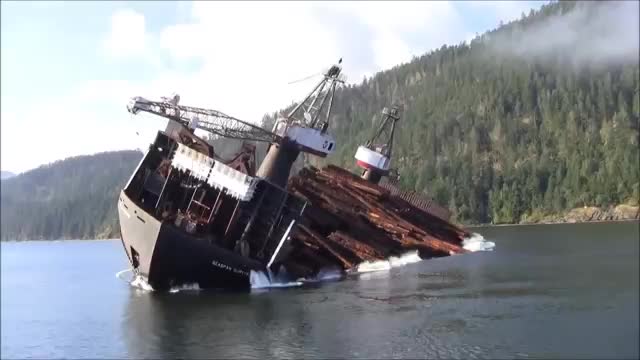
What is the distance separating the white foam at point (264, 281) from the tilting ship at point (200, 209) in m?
0.32

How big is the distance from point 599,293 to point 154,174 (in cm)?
2850

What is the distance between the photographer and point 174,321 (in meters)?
35.5

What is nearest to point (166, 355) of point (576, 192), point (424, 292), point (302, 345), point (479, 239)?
point (302, 345)

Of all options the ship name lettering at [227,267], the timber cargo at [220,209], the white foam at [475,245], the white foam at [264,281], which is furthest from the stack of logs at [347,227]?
the ship name lettering at [227,267]

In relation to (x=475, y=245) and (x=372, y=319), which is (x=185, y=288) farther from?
(x=475, y=245)

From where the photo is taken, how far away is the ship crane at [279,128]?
148 feet

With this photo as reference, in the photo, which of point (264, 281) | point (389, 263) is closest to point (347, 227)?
point (389, 263)

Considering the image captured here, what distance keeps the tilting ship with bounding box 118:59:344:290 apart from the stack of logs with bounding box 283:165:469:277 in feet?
11.7

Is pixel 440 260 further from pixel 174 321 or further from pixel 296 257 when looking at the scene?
pixel 174 321

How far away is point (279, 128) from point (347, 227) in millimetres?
11481

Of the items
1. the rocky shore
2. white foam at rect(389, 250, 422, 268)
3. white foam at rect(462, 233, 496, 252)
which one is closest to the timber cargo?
white foam at rect(389, 250, 422, 268)

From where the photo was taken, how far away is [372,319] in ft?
111

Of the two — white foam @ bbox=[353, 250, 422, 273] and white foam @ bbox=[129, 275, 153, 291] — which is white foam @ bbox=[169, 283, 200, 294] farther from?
white foam @ bbox=[353, 250, 422, 273]

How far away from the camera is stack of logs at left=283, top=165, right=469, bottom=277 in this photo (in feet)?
169
